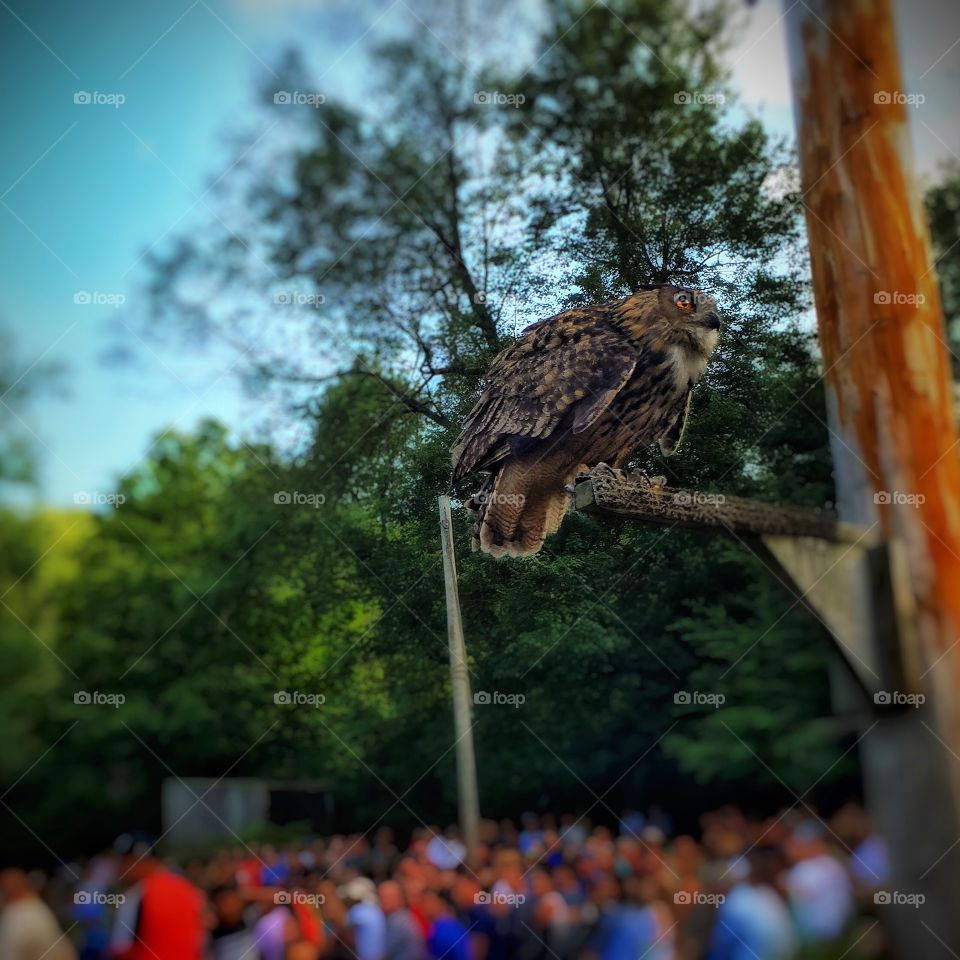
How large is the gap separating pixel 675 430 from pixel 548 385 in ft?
2.95

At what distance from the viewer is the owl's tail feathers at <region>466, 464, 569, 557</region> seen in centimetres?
543

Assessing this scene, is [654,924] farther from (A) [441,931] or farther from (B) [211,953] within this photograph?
(B) [211,953]

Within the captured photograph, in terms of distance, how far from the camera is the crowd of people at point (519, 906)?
3.67 meters

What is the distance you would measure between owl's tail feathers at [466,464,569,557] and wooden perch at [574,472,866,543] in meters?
1.32

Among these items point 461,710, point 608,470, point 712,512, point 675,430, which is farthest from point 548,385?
point 712,512

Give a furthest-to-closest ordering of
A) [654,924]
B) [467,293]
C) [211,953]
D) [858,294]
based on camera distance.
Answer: [467,293] < [211,953] < [654,924] < [858,294]

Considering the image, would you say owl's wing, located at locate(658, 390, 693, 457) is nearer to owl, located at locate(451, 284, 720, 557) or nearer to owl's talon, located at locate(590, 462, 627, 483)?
owl, located at locate(451, 284, 720, 557)

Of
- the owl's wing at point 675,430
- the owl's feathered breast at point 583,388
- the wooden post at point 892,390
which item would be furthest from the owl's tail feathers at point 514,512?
the wooden post at point 892,390

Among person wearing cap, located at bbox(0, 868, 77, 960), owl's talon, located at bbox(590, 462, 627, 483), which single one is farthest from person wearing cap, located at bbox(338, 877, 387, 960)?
owl's talon, located at bbox(590, 462, 627, 483)

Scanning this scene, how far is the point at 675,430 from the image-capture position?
5676 millimetres

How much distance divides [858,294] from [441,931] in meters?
3.45

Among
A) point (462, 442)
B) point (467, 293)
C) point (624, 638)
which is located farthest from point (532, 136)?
point (624, 638)

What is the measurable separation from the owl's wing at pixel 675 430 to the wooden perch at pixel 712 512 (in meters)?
1.55

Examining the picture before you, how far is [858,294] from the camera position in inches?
107
